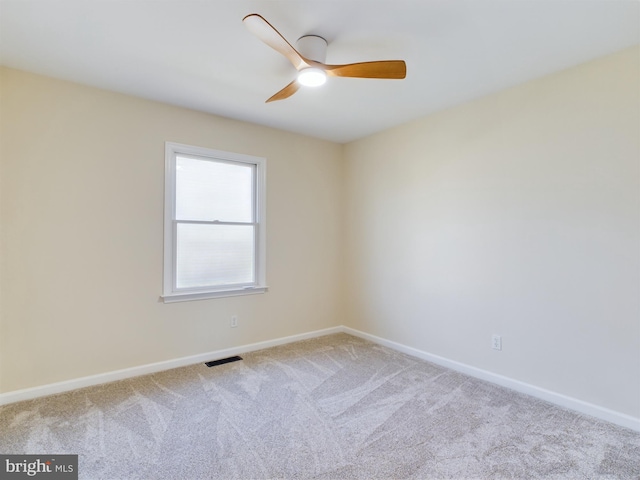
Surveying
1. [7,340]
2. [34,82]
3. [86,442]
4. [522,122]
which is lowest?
[86,442]

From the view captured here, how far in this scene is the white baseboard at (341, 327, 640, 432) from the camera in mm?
2199

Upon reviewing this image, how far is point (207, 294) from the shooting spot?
3350mm

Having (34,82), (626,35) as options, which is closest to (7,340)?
(34,82)

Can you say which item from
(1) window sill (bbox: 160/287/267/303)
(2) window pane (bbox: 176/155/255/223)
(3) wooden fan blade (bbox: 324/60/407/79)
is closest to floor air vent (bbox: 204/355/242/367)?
(1) window sill (bbox: 160/287/267/303)

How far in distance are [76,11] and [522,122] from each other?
3.18 m

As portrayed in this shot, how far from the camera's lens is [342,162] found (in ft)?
14.7

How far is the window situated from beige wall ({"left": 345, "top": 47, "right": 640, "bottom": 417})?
1.53 m

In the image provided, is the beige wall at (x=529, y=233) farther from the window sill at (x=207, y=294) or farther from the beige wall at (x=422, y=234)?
the window sill at (x=207, y=294)

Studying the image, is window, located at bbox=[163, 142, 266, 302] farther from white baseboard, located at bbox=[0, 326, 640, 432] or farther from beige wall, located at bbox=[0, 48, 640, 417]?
white baseboard, located at bbox=[0, 326, 640, 432]

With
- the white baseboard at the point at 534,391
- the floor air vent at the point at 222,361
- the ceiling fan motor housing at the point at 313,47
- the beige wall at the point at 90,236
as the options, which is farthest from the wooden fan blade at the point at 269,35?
the white baseboard at the point at 534,391

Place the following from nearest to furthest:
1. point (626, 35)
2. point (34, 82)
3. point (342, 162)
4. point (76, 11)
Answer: point (76, 11) → point (626, 35) → point (34, 82) → point (342, 162)

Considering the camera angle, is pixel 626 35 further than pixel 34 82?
No

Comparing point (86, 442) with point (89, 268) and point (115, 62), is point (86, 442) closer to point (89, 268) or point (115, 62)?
point (89, 268)

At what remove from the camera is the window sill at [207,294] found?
314cm
